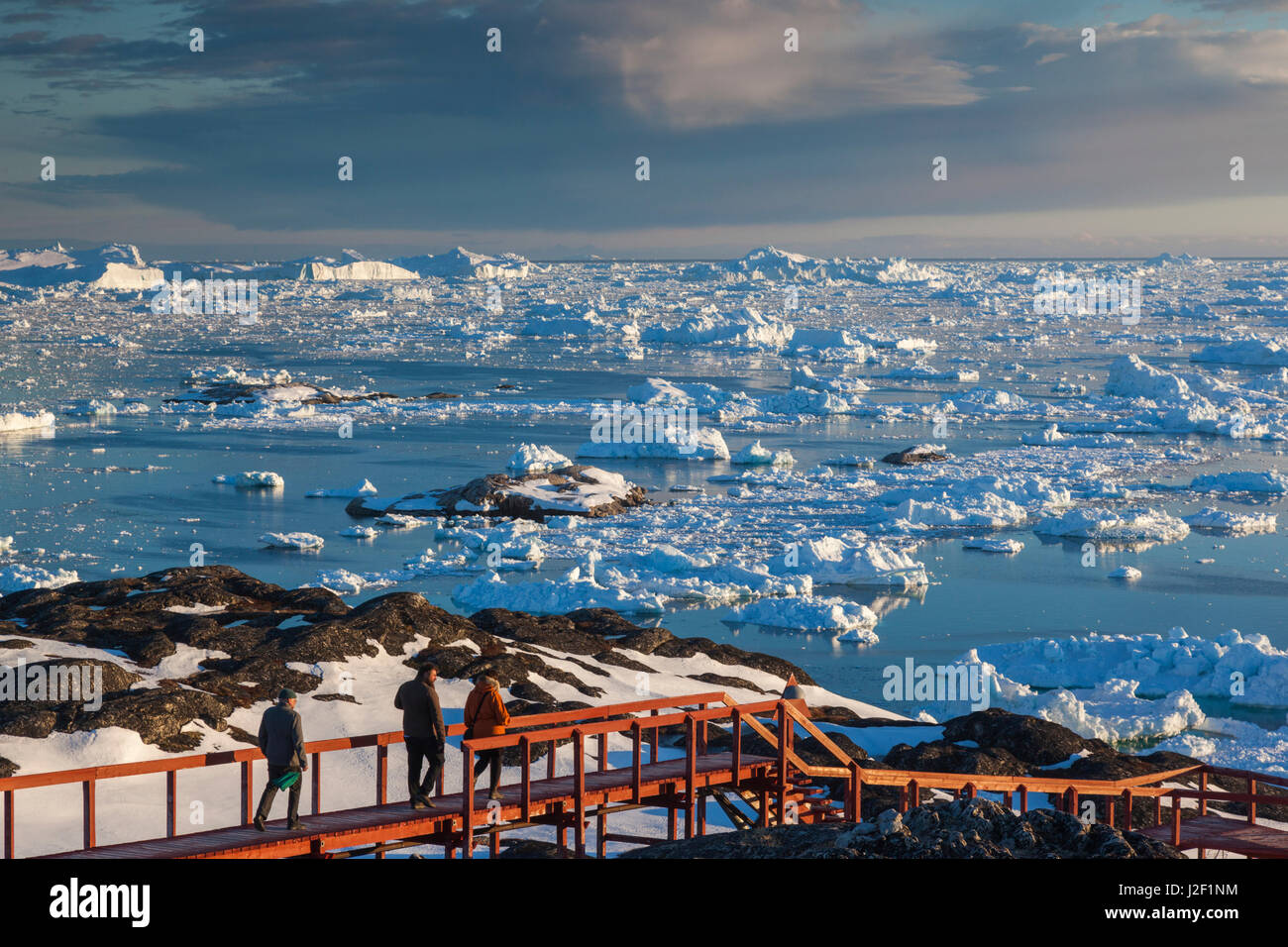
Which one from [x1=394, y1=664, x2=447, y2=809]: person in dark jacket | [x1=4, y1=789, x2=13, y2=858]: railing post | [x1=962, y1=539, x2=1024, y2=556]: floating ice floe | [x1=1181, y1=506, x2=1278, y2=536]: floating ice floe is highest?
[x1=394, y1=664, x2=447, y2=809]: person in dark jacket

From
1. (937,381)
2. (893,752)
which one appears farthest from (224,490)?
(937,381)

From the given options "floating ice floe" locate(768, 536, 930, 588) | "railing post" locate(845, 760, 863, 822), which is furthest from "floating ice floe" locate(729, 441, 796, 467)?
"railing post" locate(845, 760, 863, 822)

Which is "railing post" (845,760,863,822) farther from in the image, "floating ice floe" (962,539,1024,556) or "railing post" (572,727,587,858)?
"floating ice floe" (962,539,1024,556)

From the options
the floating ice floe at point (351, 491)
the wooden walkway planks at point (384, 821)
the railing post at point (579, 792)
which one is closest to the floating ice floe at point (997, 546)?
the floating ice floe at point (351, 491)
